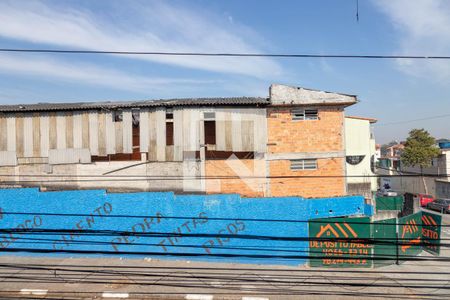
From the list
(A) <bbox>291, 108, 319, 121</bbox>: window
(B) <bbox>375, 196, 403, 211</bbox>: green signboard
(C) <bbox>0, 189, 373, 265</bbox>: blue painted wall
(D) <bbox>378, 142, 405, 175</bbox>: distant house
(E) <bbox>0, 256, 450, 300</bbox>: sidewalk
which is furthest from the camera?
(D) <bbox>378, 142, 405, 175</bbox>: distant house

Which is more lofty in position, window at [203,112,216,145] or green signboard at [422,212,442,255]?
window at [203,112,216,145]

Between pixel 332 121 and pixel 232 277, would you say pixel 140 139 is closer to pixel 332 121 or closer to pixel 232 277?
pixel 232 277

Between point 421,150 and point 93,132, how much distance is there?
31691mm

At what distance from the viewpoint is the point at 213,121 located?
44.2 feet

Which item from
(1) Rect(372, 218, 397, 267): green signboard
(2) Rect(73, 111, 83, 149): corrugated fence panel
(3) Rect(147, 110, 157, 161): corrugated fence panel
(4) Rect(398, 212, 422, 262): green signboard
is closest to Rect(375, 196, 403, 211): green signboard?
(4) Rect(398, 212, 422, 262): green signboard

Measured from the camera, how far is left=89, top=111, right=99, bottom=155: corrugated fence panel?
44.0 feet

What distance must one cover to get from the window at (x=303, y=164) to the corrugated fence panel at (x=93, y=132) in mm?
9162

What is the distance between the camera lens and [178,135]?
43.4ft

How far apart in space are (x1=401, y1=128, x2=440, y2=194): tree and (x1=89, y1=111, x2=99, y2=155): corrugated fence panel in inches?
1231

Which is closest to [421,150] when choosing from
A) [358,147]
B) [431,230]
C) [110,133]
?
[358,147]

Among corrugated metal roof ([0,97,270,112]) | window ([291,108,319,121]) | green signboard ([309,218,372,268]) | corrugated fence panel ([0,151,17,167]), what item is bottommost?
green signboard ([309,218,372,268])

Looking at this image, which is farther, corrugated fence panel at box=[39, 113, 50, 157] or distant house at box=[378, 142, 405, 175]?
distant house at box=[378, 142, 405, 175]

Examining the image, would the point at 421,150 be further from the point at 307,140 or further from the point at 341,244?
the point at 341,244

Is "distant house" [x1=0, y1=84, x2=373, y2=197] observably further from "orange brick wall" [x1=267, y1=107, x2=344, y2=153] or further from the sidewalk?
the sidewalk
